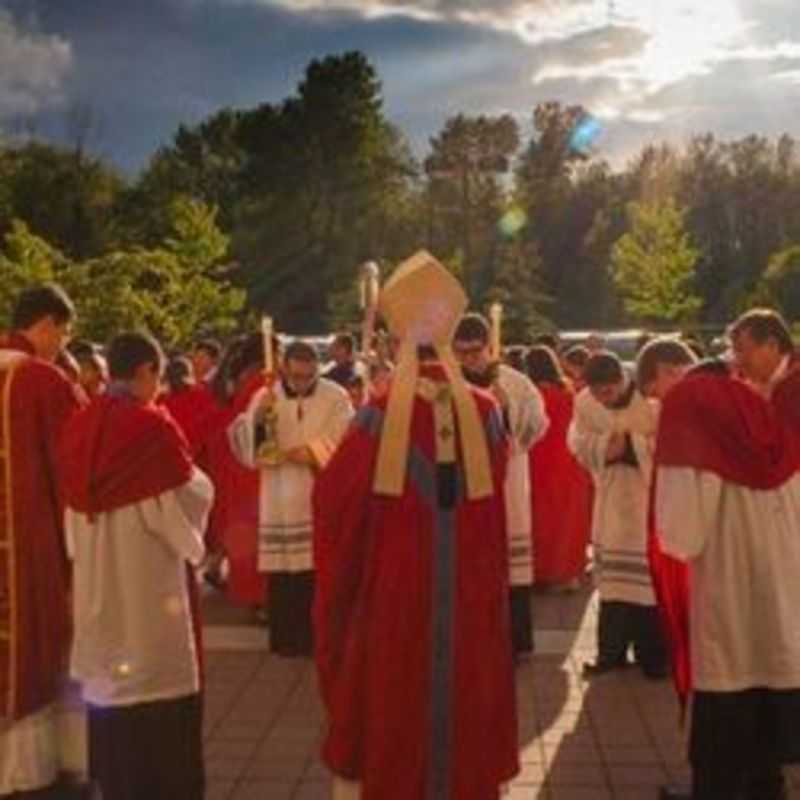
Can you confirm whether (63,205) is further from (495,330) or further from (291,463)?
(495,330)

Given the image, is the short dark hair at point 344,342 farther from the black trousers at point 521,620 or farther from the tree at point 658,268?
the tree at point 658,268

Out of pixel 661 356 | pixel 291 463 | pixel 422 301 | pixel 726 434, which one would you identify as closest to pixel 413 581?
pixel 422 301

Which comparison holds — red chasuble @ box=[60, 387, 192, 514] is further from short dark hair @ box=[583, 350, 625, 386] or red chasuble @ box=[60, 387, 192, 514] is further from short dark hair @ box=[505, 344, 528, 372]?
short dark hair @ box=[505, 344, 528, 372]

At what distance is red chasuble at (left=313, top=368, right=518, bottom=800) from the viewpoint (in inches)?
215

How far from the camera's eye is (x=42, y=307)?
6789 millimetres

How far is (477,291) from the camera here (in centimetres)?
5103

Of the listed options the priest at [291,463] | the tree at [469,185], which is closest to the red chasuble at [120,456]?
the priest at [291,463]

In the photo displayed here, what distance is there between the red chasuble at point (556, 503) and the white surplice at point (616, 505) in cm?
285

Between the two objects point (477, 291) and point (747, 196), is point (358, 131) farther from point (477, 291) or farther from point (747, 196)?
point (747, 196)

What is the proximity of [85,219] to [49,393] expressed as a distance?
5030 centimetres

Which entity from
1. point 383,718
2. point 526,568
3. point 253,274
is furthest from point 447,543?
point 253,274

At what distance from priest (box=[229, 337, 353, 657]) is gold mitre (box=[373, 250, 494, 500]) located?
4.37m

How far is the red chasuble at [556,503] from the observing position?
12203mm

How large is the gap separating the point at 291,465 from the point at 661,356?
3377mm
